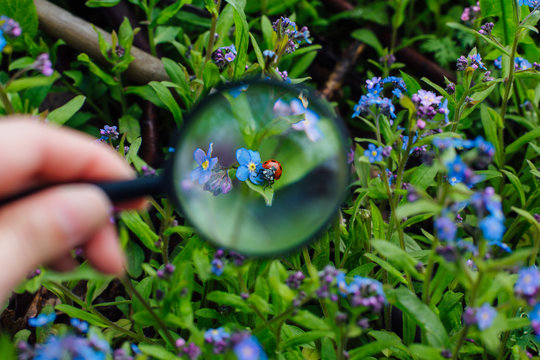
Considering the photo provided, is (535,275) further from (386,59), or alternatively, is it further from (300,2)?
(300,2)

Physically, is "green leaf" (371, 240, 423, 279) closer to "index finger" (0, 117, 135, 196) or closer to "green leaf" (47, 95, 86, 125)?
"index finger" (0, 117, 135, 196)

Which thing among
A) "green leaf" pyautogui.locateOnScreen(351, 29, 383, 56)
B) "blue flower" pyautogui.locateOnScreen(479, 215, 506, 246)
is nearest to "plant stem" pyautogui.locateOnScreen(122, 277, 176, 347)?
"blue flower" pyautogui.locateOnScreen(479, 215, 506, 246)

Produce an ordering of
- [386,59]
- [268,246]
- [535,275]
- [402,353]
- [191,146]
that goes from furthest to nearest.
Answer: [386,59] < [402,353] < [191,146] < [268,246] < [535,275]

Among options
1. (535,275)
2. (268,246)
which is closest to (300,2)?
(268,246)

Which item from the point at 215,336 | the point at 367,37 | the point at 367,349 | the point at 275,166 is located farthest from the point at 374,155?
the point at 367,37

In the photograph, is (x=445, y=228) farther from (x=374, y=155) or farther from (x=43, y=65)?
(x=43, y=65)

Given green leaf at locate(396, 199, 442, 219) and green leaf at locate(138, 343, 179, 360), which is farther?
green leaf at locate(138, 343, 179, 360)
